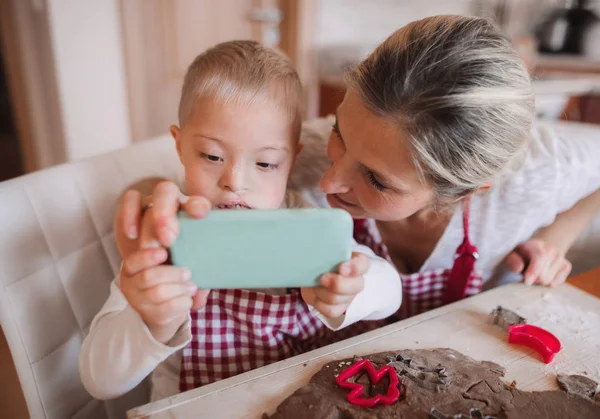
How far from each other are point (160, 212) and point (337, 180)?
13.7 inches

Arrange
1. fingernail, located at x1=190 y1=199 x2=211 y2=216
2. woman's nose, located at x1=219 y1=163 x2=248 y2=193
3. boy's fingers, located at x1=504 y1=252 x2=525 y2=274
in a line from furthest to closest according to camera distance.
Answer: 1. boy's fingers, located at x1=504 y1=252 x2=525 y2=274
2. woman's nose, located at x1=219 y1=163 x2=248 y2=193
3. fingernail, located at x1=190 y1=199 x2=211 y2=216

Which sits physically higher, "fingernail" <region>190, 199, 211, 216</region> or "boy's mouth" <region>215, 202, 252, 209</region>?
"fingernail" <region>190, 199, 211, 216</region>

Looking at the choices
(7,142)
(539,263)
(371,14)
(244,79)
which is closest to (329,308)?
(244,79)

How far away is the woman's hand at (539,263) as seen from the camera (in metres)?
0.91

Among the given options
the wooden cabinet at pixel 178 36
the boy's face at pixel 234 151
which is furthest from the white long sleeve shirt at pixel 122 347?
the wooden cabinet at pixel 178 36

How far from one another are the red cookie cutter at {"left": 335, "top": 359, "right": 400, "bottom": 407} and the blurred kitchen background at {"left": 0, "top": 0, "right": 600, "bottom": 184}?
40.8 inches

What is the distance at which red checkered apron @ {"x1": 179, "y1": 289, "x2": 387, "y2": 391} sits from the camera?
33.3 inches

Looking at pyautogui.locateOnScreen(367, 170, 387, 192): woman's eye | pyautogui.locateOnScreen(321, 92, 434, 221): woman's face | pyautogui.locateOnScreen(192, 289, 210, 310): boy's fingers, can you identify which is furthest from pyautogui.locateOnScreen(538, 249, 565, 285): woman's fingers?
pyautogui.locateOnScreen(192, 289, 210, 310): boy's fingers

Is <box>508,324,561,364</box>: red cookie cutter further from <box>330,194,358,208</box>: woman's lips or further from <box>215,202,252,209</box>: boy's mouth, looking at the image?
<box>215,202,252,209</box>: boy's mouth

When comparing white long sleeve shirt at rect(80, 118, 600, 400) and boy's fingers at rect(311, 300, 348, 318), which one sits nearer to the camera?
boy's fingers at rect(311, 300, 348, 318)

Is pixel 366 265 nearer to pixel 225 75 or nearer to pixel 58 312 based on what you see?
pixel 225 75

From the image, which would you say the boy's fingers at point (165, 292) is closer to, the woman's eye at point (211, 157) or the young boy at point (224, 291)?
the young boy at point (224, 291)

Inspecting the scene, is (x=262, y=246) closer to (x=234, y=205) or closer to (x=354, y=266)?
(x=354, y=266)

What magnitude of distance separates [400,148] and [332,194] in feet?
0.63
